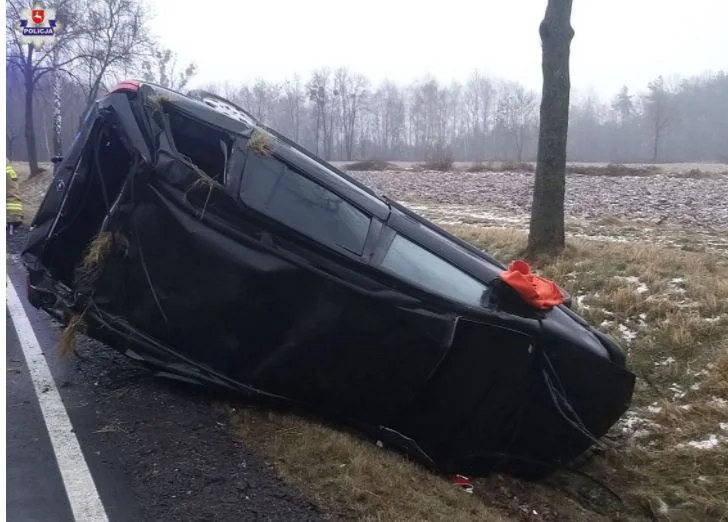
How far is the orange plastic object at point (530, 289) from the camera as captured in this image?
398 centimetres

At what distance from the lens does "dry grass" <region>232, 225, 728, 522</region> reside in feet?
11.1

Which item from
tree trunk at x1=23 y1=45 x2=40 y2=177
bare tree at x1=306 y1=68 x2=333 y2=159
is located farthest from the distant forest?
tree trunk at x1=23 y1=45 x2=40 y2=177

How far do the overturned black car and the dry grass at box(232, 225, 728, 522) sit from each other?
0.28 meters

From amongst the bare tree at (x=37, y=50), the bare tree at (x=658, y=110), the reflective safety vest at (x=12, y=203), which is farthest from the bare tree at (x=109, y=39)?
the bare tree at (x=658, y=110)

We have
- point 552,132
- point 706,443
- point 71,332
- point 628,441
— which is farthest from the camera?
point 552,132

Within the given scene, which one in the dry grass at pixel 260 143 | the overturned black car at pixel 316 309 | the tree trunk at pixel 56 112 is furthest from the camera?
the tree trunk at pixel 56 112

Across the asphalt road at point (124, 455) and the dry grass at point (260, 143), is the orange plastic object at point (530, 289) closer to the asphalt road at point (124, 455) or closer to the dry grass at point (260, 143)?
the dry grass at point (260, 143)

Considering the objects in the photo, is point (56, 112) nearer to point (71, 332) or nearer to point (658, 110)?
point (71, 332)

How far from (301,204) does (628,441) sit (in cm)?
307

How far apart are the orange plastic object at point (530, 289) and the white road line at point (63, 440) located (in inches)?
99.9

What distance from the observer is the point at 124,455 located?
11.4 feet

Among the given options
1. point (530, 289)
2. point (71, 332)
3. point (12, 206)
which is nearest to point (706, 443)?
point (530, 289)

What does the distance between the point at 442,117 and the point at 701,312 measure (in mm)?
83592

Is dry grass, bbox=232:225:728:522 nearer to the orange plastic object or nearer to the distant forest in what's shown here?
the orange plastic object
